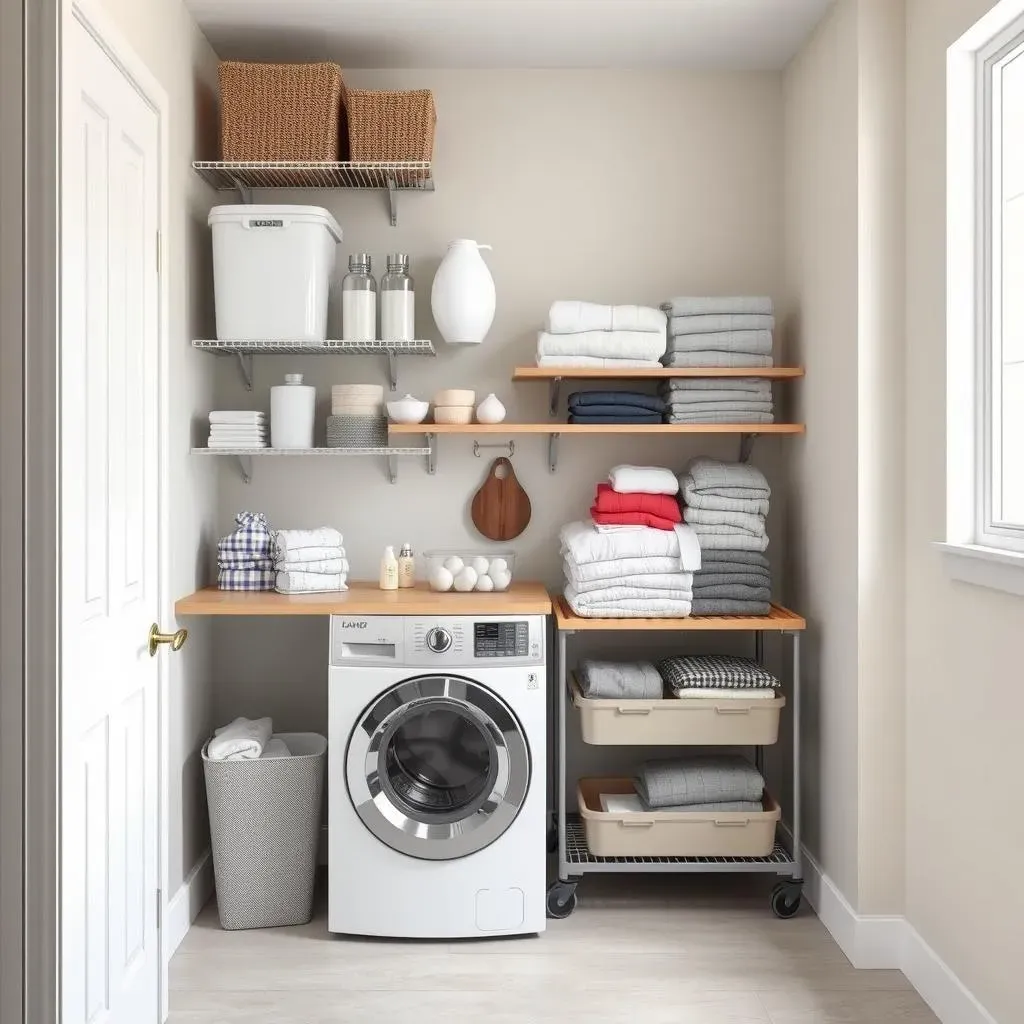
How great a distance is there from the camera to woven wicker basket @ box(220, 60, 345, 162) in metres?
2.79

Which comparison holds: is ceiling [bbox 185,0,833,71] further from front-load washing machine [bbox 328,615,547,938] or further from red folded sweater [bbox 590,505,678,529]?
front-load washing machine [bbox 328,615,547,938]

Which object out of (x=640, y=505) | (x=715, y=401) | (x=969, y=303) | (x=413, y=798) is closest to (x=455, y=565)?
(x=640, y=505)

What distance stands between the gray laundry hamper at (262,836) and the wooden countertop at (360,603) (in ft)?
1.40

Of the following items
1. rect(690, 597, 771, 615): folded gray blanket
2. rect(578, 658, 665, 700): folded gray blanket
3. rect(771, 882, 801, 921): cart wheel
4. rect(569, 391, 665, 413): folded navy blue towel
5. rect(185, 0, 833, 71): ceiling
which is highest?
rect(185, 0, 833, 71): ceiling

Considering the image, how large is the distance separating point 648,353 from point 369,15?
4.02 feet

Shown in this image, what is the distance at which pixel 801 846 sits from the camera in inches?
116

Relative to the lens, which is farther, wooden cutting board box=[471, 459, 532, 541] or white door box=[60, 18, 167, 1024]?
wooden cutting board box=[471, 459, 532, 541]

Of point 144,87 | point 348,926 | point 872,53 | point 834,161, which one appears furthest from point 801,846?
point 144,87

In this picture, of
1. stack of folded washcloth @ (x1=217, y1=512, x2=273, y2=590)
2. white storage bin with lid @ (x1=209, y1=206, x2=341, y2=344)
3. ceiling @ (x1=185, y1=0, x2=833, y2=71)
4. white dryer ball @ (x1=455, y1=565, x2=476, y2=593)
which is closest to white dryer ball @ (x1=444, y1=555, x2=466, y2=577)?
white dryer ball @ (x1=455, y1=565, x2=476, y2=593)

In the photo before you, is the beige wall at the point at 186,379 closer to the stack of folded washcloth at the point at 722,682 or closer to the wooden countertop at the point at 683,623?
the wooden countertop at the point at 683,623

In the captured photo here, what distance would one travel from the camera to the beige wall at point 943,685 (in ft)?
6.43

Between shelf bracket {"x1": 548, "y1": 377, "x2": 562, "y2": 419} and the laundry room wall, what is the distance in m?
0.03

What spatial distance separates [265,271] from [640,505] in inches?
49.9

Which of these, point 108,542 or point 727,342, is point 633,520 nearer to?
point 727,342
